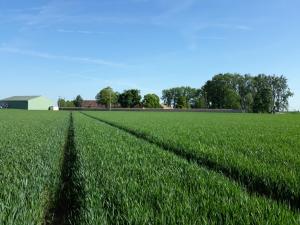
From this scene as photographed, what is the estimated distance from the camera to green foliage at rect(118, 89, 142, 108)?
154000 mm

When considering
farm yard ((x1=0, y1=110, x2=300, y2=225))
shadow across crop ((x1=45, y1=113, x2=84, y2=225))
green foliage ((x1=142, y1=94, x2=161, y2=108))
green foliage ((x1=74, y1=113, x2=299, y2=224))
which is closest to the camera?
green foliage ((x1=74, y1=113, x2=299, y2=224))

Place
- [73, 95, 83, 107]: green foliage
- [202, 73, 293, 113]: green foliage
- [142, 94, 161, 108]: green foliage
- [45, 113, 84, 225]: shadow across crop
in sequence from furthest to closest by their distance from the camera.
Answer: [73, 95, 83, 107]: green foliage
[142, 94, 161, 108]: green foliage
[202, 73, 293, 113]: green foliage
[45, 113, 84, 225]: shadow across crop

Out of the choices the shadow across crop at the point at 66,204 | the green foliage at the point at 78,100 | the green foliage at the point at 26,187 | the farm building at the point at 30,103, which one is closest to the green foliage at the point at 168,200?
the shadow across crop at the point at 66,204

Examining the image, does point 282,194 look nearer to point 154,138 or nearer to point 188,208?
point 188,208

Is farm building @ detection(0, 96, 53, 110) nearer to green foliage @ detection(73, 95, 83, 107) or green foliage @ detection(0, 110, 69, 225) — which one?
green foliage @ detection(73, 95, 83, 107)

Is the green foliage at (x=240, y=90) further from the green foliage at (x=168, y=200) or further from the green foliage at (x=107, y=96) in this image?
the green foliage at (x=168, y=200)

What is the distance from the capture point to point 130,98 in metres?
154

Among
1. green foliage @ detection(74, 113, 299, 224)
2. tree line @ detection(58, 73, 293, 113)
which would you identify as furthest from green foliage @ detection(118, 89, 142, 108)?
green foliage @ detection(74, 113, 299, 224)

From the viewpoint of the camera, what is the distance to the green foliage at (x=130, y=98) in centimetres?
15400

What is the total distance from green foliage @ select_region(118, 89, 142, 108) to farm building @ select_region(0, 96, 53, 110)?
32966 millimetres

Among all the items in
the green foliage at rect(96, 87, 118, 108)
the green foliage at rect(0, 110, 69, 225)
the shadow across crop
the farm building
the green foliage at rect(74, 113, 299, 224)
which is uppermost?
the green foliage at rect(96, 87, 118, 108)

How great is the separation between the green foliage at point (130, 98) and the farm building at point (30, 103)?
32966mm

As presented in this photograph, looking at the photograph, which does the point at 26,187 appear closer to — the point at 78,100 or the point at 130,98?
the point at 130,98

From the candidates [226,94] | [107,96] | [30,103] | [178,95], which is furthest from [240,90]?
[30,103]
